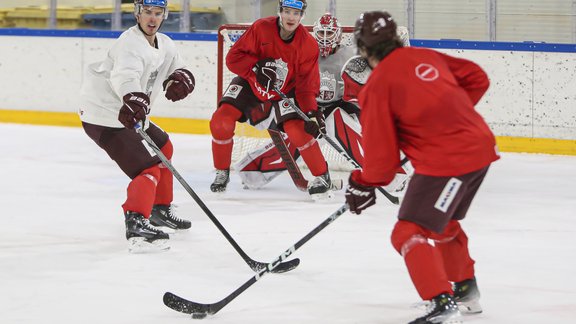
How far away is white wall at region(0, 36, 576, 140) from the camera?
6.25 m

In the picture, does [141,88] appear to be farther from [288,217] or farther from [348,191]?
[348,191]

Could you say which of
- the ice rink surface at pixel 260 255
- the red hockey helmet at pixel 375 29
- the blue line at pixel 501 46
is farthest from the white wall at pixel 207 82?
the red hockey helmet at pixel 375 29

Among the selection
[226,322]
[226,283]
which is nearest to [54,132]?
[226,283]

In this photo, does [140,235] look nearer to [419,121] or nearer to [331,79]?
[419,121]

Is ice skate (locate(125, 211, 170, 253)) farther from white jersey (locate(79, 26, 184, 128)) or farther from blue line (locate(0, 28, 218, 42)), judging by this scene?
blue line (locate(0, 28, 218, 42))

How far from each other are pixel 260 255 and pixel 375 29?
1.35 metres

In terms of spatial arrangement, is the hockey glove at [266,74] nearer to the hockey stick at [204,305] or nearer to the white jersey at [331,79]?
the white jersey at [331,79]

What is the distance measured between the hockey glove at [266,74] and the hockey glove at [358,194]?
84.3 inches

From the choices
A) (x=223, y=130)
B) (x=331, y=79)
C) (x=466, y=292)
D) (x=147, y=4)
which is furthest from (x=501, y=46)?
(x=466, y=292)

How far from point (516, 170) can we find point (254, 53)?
1726 mm

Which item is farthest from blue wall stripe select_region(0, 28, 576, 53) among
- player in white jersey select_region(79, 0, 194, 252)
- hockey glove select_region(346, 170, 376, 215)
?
hockey glove select_region(346, 170, 376, 215)

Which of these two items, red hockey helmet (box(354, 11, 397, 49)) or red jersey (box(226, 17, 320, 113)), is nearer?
red hockey helmet (box(354, 11, 397, 49))

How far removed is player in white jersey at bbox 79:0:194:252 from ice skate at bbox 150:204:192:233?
0.19 m

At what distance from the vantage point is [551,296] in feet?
10.2
